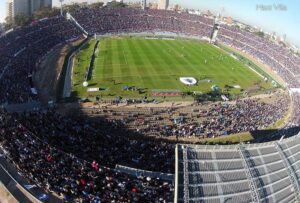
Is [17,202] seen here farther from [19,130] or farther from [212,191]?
[212,191]

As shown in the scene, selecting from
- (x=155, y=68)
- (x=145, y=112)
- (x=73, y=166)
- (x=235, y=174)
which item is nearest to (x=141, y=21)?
(x=155, y=68)

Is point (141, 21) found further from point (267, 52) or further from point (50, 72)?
point (50, 72)

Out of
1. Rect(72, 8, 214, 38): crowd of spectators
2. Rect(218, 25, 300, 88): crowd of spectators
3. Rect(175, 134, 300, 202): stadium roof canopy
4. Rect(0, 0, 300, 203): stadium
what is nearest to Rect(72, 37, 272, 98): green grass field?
Rect(0, 0, 300, 203): stadium

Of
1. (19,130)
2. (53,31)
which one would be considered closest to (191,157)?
(19,130)

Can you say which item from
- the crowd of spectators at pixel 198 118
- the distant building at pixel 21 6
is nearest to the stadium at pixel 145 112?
the crowd of spectators at pixel 198 118

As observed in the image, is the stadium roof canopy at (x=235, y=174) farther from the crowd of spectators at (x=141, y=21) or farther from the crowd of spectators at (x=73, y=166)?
the crowd of spectators at (x=141, y=21)
